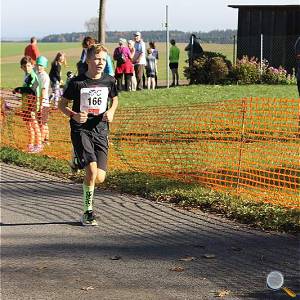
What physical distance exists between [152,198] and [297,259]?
2.92 m

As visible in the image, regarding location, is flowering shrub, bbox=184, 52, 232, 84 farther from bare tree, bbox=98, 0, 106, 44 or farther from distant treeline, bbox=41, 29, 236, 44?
bare tree, bbox=98, 0, 106, 44

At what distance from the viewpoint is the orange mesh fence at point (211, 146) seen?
914cm

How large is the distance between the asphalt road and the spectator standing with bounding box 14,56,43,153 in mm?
4165

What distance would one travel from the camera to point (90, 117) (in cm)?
780

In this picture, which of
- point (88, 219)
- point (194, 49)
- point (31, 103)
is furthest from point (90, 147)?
point (194, 49)

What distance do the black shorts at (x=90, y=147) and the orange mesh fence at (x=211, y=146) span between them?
66.8 inches

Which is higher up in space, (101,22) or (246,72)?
(101,22)

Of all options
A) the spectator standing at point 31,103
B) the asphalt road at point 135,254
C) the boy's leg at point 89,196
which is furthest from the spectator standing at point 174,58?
the boy's leg at point 89,196

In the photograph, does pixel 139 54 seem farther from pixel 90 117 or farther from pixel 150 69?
pixel 90 117

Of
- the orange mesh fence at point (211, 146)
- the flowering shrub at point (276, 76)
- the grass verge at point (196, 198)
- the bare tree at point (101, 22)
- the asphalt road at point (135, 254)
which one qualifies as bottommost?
the asphalt road at point (135, 254)

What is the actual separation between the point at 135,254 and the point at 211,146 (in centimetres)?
514

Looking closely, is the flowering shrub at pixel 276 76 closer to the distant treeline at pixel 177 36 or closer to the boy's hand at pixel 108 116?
the distant treeline at pixel 177 36

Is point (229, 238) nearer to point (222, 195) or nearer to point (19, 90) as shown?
point (222, 195)

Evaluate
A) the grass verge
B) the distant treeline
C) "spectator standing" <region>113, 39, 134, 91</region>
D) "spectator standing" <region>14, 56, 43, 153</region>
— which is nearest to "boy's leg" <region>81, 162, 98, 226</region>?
the grass verge
